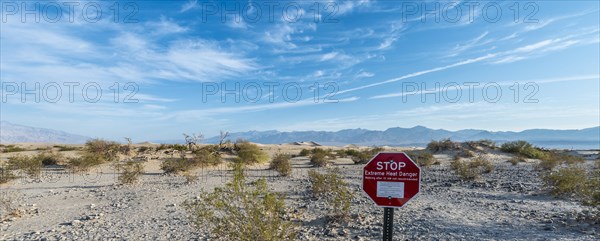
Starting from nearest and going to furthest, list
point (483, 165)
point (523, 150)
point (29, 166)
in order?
1. point (29, 166)
2. point (483, 165)
3. point (523, 150)

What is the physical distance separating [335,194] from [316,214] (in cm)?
76

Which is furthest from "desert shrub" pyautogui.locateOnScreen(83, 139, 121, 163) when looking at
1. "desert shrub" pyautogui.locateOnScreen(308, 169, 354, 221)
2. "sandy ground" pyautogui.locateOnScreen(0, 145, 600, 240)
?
"desert shrub" pyautogui.locateOnScreen(308, 169, 354, 221)

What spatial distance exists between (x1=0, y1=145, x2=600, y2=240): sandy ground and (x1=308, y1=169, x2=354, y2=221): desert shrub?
280mm

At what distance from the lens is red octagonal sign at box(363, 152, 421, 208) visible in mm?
4047

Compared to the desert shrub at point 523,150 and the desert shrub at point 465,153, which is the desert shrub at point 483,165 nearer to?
the desert shrub at point 465,153

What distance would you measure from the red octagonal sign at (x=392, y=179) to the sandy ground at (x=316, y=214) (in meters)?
3.01

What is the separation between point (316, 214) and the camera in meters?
8.70

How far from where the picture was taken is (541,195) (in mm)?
11562

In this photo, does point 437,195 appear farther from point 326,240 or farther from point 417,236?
point 326,240

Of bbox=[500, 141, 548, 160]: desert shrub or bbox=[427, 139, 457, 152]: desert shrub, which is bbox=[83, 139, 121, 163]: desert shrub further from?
bbox=[500, 141, 548, 160]: desert shrub

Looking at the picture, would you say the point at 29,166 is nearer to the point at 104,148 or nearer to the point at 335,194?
the point at 104,148

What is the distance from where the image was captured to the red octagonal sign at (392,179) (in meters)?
4.05

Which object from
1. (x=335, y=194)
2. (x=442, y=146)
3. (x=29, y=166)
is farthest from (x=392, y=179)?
(x=442, y=146)

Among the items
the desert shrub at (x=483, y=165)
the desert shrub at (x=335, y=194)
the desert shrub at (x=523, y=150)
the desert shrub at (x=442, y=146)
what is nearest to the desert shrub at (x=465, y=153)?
the desert shrub at (x=442, y=146)
